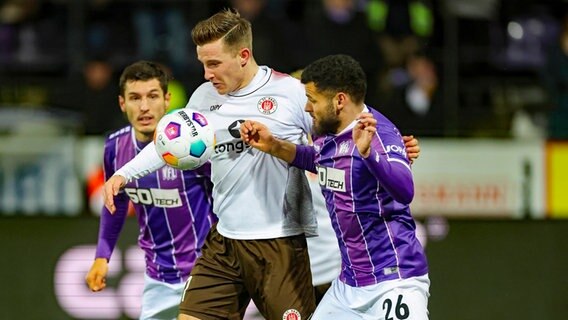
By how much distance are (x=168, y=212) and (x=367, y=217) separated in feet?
4.75

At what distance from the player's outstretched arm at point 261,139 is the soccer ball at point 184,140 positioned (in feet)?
0.66

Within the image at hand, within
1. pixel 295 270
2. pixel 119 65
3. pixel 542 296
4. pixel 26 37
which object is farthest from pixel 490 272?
pixel 26 37

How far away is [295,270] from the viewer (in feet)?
19.1

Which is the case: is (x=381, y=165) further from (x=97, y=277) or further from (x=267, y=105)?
(x=97, y=277)

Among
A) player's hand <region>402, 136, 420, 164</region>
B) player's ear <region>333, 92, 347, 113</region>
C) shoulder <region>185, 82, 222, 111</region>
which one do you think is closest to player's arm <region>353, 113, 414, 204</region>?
player's ear <region>333, 92, 347, 113</region>

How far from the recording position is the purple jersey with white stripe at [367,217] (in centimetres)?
538

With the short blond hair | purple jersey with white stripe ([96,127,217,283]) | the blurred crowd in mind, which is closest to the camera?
the short blond hair

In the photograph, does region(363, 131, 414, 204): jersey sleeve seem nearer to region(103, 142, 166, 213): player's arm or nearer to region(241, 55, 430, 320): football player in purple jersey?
region(241, 55, 430, 320): football player in purple jersey

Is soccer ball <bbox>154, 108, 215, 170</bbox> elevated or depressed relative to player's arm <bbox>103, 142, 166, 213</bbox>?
elevated

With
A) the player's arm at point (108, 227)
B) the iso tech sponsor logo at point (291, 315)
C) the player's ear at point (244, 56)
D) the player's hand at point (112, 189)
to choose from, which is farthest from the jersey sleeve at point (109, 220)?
the iso tech sponsor logo at point (291, 315)

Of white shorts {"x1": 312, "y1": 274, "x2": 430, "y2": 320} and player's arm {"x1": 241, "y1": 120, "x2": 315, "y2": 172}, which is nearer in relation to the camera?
white shorts {"x1": 312, "y1": 274, "x2": 430, "y2": 320}

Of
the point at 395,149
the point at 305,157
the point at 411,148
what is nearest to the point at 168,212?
the point at 305,157

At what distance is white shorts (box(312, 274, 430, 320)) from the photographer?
5.37 m

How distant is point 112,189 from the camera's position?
5656 millimetres
